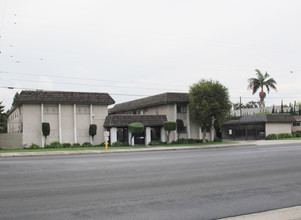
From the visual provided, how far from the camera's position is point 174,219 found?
6773 mm

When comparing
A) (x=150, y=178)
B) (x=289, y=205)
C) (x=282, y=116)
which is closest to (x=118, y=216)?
(x=289, y=205)

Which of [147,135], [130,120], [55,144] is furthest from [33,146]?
[147,135]

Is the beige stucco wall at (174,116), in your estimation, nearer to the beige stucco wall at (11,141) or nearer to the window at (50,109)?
the window at (50,109)

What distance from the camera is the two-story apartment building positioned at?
38.0m

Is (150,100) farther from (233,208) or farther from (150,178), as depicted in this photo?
(233,208)

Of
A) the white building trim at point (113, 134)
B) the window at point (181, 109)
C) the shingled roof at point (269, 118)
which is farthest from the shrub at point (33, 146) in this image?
the shingled roof at point (269, 118)

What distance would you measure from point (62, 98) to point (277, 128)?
30305 mm

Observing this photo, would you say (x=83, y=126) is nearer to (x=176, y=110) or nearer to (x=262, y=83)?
(x=176, y=110)

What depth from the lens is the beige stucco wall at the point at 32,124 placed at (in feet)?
124

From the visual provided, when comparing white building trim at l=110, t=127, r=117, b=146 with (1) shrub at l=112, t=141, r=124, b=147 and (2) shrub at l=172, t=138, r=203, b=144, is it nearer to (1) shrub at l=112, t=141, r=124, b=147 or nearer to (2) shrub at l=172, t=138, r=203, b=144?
(1) shrub at l=112, t=141, r=124, b=147

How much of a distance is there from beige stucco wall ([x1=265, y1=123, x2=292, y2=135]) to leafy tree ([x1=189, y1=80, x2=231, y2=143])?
10328 millimetres

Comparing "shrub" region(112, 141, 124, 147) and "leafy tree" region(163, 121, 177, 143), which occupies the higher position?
"leafy tree" region(163, 121, 177, 143)

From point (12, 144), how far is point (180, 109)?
68.0ft

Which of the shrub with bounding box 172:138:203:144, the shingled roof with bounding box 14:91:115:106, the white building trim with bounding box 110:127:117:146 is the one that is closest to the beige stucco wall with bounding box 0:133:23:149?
the shingled roof with bounding box 14:91:115:106
